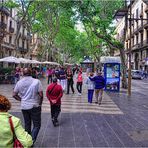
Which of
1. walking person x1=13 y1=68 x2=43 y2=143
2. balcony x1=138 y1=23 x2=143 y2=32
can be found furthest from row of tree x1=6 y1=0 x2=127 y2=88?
walking person x1=13 y1=68 x2=43 y2=143

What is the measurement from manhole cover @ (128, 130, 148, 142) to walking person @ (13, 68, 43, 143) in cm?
233

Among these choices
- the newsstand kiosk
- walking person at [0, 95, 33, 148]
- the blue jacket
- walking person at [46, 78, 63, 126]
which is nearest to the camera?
walking person at [0, 95, 33, 148]

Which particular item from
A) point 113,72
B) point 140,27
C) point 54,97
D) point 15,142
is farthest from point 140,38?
point 15,142

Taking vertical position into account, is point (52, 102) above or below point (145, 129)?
above

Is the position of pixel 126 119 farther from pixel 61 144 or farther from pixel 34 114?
pixel 34 114

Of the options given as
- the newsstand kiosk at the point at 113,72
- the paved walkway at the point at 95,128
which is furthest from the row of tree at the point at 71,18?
the paved walkway at the point at 95,128

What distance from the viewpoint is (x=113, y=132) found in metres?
8.00

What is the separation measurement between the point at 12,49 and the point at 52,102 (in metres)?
50.5

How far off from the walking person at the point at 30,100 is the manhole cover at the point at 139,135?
2330mm

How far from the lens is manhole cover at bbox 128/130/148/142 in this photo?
7.39 meters

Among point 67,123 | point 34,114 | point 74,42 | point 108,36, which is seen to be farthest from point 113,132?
point 74,42

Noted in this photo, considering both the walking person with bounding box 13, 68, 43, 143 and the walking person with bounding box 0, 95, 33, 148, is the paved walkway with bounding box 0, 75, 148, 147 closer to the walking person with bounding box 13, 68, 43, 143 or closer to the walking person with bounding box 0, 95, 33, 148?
the walking person with bounding box 13, 68, 43, 143

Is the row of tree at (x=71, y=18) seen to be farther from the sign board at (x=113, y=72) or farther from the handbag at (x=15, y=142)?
the handbag at (x=15, y=142)

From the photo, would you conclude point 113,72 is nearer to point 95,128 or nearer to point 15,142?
point 95,128
